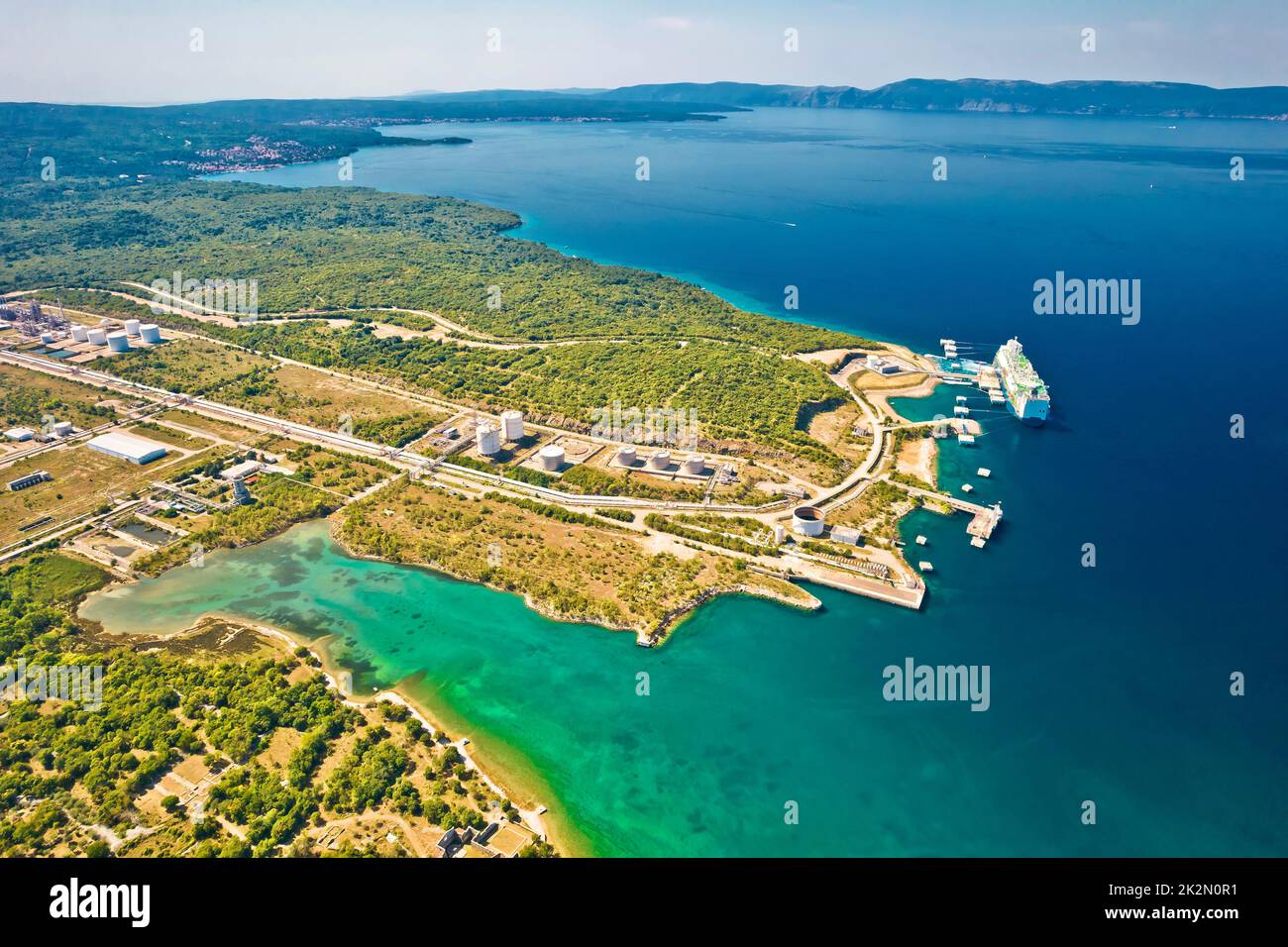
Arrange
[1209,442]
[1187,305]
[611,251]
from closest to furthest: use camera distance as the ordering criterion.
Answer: [1209,442]
[1187,305]
[611,251]

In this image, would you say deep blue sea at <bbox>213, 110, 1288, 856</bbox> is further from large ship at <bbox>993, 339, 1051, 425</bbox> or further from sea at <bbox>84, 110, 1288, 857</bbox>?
large ship at <bbox>993, 339, 1051, 425</bbox>

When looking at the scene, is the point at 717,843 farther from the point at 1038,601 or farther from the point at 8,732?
the point at 8,732

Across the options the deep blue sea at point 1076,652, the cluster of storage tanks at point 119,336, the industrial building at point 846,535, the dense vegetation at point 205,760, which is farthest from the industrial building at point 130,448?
the industrial building at point 846,535

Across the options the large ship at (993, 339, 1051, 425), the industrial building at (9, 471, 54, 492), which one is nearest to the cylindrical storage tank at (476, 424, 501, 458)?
the industrial building at (9, 471, 54, 492)

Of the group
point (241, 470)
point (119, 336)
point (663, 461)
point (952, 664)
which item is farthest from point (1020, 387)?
point (119, 336)

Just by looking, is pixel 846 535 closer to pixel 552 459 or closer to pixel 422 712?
pixel 552 459
